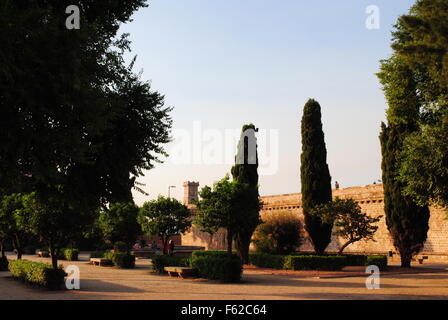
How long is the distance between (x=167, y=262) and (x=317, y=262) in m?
8.23

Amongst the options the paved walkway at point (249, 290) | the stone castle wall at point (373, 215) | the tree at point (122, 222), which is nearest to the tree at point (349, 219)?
the stone castle wall at point (373, 215)

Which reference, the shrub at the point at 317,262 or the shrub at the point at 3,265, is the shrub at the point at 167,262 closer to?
the shrub at the point at 317,262

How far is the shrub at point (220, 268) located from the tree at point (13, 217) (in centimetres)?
814

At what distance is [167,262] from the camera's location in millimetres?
26141

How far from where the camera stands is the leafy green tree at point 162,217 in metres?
32.1

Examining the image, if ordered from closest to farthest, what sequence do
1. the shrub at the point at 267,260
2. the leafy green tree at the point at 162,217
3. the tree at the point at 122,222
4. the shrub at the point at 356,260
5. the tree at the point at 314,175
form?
1. the shrub at the point at 267,260
2. the shrub at the point at 356,260
3. the leafy green tree at the point at 162,217
4. the tree at the point at 314,175
5. the tree at the point at 122,222

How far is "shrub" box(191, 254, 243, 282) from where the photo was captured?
20625 mm

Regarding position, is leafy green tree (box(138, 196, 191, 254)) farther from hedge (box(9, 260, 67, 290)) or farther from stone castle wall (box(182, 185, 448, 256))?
hedge (box(9, 260, 67, 290))

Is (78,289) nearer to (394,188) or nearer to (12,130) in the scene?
(12,130)

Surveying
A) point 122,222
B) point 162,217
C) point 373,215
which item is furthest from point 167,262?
point 373,215

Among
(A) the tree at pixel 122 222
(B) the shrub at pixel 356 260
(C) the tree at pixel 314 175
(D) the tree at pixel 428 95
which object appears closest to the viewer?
(D) the tree at pixel 428 95

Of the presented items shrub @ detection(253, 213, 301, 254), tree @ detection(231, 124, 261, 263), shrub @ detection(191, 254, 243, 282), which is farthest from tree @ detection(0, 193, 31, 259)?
shrub @ detection(253, 213, 301, 254)
